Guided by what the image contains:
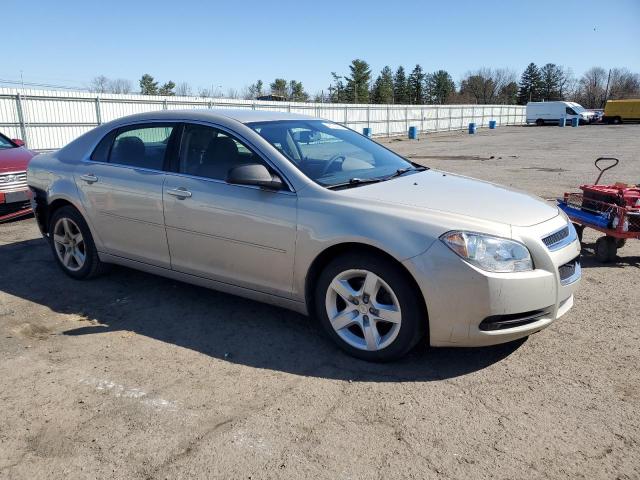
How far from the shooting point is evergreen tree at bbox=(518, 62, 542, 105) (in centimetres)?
10150

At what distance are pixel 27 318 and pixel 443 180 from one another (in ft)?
11.8

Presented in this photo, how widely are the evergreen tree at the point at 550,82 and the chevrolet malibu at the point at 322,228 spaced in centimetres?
10904

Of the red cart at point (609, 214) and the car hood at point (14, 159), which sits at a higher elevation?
the car hood at point (14, 159)

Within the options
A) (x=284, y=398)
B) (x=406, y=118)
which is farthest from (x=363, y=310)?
(x=406, y=118)

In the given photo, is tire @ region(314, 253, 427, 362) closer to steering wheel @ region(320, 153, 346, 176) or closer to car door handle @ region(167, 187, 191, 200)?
steering wheel @ region(320, 153, 346, 176)

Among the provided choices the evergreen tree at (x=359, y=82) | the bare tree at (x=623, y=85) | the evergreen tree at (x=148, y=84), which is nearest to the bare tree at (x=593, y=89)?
the bare tree at (x=623, y=85)

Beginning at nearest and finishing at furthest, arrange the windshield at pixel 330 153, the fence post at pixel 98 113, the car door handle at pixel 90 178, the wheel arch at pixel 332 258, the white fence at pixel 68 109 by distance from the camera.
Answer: the wheel arch at pixel 332 258 < the windshield at pixel 330 153 < the car door handle at pixel 90 178 < the white fence at pixel 68 109 < the fence post at pixel 98 113

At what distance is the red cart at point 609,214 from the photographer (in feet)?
17.9

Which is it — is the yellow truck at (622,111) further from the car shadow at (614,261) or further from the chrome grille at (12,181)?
the chrome grille at (12,181)

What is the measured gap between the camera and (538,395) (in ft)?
10.1

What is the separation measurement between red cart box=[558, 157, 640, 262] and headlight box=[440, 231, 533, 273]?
9.92 ft

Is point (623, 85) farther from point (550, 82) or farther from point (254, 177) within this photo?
point (254, 177)

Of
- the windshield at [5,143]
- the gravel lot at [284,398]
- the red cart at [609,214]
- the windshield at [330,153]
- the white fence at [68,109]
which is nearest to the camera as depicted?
the gravel lot at [284,398]

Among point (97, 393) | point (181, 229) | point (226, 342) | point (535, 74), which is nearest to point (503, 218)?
point (226, 342)
